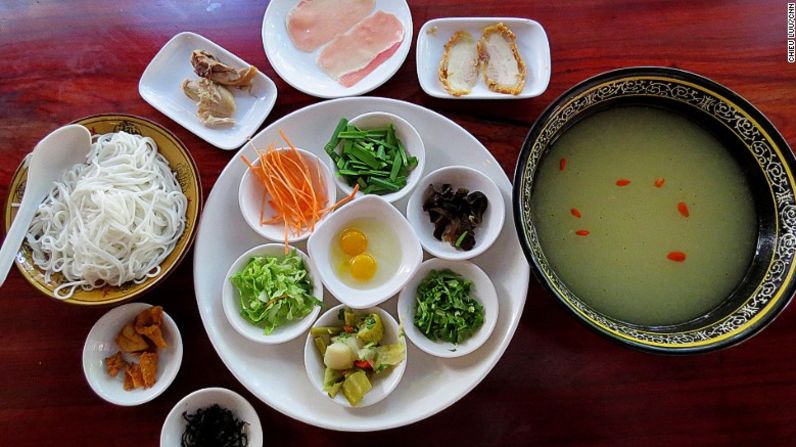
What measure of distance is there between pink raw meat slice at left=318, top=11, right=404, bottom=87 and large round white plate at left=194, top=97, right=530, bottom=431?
9.9 inches

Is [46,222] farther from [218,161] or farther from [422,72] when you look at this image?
[422,72]

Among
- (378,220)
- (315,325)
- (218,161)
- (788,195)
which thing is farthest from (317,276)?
(788,195)

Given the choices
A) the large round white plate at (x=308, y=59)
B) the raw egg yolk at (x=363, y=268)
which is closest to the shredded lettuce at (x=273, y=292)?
the raw egg yolk at (x=363, y=268)

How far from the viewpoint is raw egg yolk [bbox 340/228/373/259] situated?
1.88 meters

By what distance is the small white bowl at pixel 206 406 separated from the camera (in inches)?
67.1

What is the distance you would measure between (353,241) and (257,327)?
424mm

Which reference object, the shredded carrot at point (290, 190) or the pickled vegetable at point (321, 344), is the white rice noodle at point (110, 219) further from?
the pickled vegetable at point (321, 344)

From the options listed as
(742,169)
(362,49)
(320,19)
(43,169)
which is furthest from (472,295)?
(43,169)

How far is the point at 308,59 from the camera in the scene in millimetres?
2148

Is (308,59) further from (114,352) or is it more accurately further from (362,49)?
(114,352)

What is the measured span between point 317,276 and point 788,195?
1425 millimetres

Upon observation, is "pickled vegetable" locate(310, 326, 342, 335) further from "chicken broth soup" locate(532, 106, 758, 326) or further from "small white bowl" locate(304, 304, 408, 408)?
"chicken broth soup" locate(532, 106, 758, 326)

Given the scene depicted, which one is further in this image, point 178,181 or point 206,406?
point 178,181

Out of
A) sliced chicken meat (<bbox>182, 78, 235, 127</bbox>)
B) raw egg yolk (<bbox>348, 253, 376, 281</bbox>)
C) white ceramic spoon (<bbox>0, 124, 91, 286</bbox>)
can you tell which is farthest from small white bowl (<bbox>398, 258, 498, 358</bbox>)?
white ceramic spoon (<bbox>0, 124, 91, 286</bbox>)
